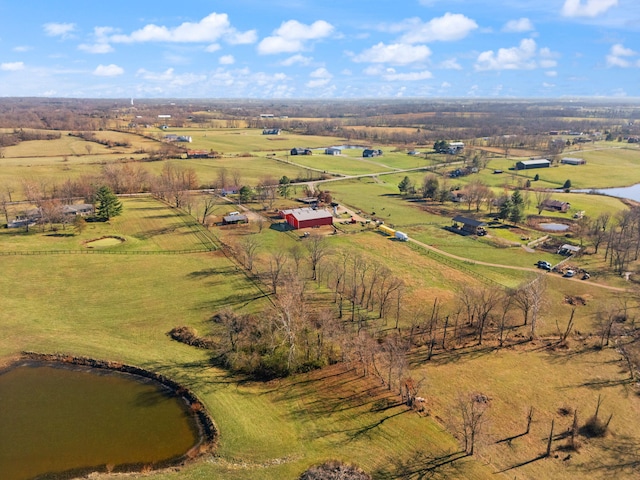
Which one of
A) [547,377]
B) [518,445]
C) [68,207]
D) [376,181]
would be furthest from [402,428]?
[376,181]

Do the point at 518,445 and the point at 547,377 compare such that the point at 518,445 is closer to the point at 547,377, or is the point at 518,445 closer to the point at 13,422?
the point at 547,377

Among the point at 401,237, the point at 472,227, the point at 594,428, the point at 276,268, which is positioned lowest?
the point at 594,428

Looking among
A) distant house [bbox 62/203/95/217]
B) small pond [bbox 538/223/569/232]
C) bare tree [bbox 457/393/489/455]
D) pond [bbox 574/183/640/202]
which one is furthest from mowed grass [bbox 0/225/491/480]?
pond [bbox 574/183/640/202]

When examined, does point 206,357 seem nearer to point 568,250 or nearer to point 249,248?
point 249,248

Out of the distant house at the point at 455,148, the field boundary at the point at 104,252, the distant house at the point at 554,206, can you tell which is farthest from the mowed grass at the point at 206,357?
the distant house at the point at 455,148

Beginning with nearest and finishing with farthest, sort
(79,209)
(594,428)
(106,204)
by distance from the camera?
(594,428)
(106,204)
(79,209)

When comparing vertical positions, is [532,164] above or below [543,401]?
above

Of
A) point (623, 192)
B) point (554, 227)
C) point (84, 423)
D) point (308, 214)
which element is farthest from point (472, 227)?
point (84, 423)
